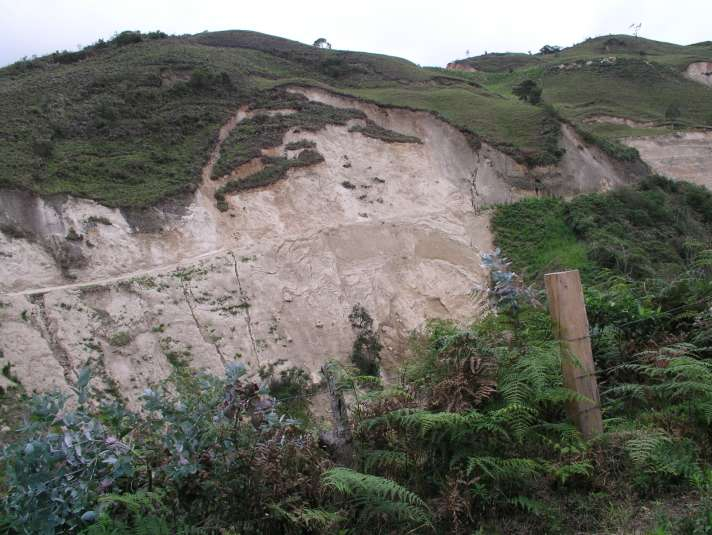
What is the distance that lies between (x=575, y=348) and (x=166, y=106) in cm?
2168

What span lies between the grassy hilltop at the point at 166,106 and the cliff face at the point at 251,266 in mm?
1181

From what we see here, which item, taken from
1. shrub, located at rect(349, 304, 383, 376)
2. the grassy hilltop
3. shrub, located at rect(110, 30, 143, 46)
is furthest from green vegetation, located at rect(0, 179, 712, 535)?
shrub, located at rect(110, 30, 143, 46)

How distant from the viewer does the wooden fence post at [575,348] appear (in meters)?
4.55

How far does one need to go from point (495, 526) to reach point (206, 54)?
94.7 ft

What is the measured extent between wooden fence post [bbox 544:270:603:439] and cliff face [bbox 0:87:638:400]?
391 inches

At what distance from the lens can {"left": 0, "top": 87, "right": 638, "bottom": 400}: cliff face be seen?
46.3 ft

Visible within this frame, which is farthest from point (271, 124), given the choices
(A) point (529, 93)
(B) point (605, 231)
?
(A) point (529, 93)

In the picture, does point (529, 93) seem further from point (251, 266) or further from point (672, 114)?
point (251, 266)

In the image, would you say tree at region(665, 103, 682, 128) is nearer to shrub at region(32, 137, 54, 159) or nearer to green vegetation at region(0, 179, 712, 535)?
shrub at region(32, 137, 54, 159)

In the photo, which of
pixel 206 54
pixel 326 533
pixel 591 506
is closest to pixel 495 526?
pixel 591 506

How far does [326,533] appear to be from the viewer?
12.4 feet

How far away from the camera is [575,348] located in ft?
15.3

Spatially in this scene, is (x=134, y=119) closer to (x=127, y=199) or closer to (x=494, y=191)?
(x=127, y=199)

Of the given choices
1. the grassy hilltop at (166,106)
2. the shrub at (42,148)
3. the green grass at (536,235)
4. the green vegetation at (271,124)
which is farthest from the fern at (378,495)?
the shrub at (42,148)
